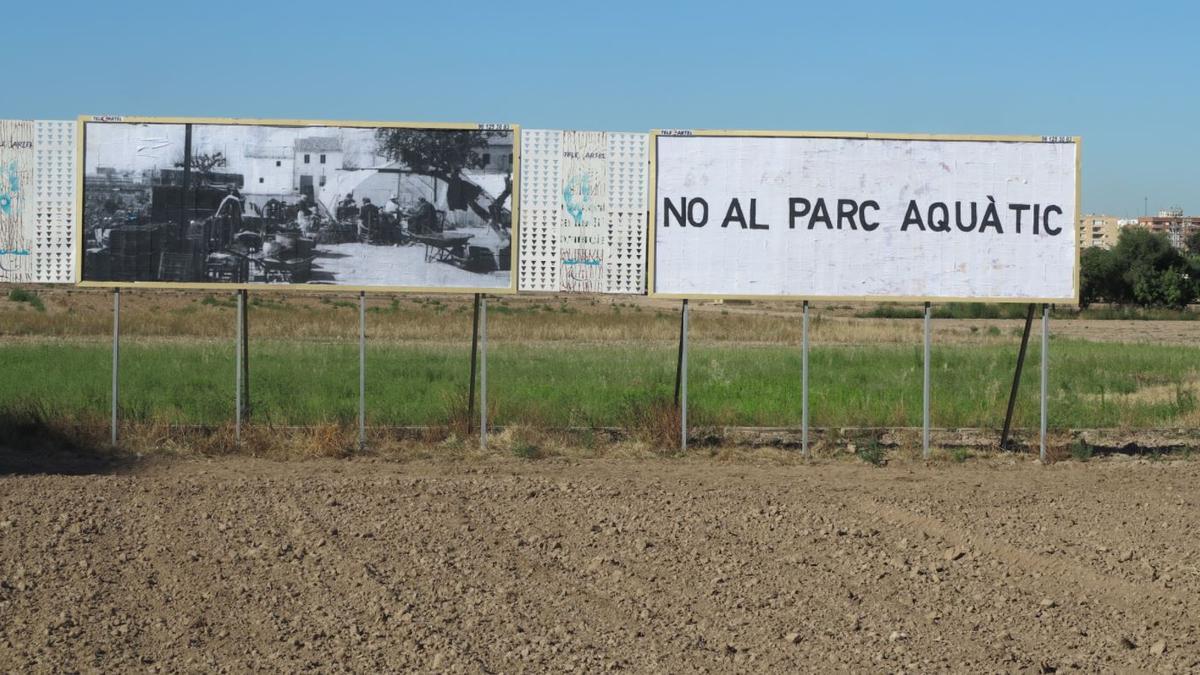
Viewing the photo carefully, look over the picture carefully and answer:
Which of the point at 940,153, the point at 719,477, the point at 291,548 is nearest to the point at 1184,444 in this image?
the point at 940,153

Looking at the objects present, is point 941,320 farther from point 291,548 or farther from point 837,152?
point 291,548

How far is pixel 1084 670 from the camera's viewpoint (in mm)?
7707

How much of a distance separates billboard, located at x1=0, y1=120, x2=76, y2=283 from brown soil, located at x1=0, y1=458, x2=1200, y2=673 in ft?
11.4

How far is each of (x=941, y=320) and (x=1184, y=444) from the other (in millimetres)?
49028

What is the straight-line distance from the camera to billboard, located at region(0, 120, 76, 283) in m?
15.9

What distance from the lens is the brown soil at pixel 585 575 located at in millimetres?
7879

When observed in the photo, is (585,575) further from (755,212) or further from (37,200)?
(37,200)

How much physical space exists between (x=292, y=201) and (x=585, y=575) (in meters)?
7.94

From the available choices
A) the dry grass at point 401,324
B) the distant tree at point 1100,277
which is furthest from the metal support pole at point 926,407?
the distant tree at point 1100,277

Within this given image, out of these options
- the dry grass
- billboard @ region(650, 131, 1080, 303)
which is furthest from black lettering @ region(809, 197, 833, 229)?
→ the dry grass

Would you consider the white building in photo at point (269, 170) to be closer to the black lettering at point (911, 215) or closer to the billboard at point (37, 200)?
the billboard at point (37, 200)

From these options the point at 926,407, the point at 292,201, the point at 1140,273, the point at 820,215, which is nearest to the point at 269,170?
the point at 292,201

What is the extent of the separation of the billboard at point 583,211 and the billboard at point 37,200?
535 centimetres

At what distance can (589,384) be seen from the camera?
78.8 feet
